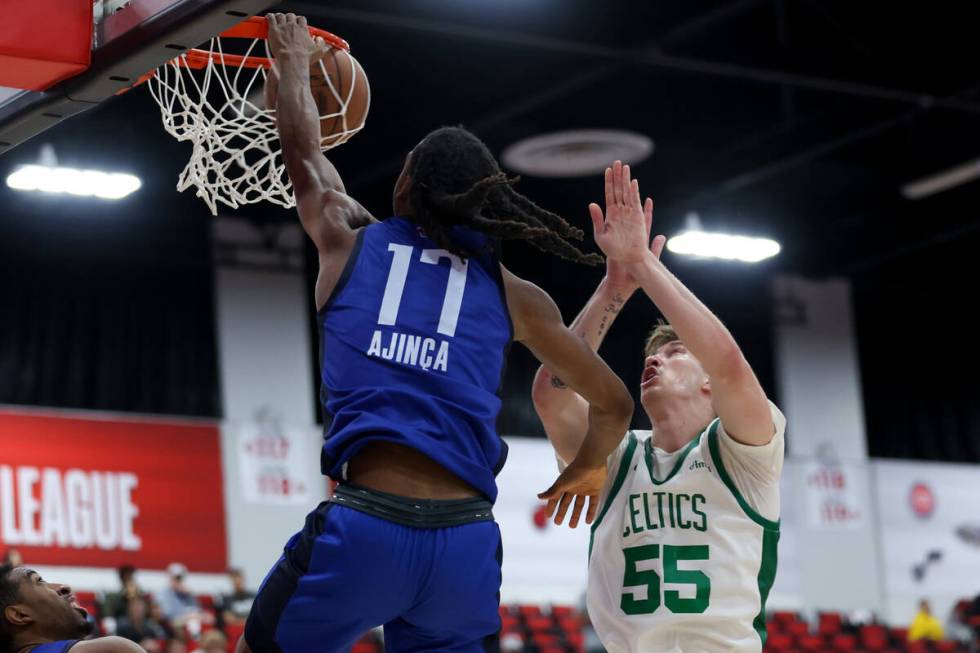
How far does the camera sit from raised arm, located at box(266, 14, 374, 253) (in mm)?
3912

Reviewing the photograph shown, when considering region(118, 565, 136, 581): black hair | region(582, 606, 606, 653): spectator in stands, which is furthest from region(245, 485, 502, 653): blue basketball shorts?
region(582, 606, 606, 653): spectator in stands

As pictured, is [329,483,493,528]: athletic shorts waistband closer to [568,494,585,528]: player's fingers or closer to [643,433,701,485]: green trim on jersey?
[568,494,585,528]: player's fingers


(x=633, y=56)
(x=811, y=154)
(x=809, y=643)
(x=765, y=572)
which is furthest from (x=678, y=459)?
(x=809, y=643)

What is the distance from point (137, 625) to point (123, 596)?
1.70 feet

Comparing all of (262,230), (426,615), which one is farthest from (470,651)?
(262,230)

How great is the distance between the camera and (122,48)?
4480mm

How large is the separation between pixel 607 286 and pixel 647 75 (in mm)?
11145

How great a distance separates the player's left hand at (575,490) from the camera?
15.0 feet

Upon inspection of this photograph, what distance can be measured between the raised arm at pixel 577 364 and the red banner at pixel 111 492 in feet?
40.1

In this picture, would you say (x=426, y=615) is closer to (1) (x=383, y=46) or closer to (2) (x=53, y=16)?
(2) (x=53, y=16)

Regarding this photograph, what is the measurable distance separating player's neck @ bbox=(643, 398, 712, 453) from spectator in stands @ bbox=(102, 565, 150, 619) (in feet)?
32.0

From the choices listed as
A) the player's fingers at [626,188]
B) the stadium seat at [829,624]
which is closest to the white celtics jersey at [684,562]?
the player's fingers at [626,188]

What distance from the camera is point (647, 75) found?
1575 centimetres

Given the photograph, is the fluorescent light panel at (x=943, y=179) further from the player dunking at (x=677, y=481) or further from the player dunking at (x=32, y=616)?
the player dunking at (x=32, y=616)
